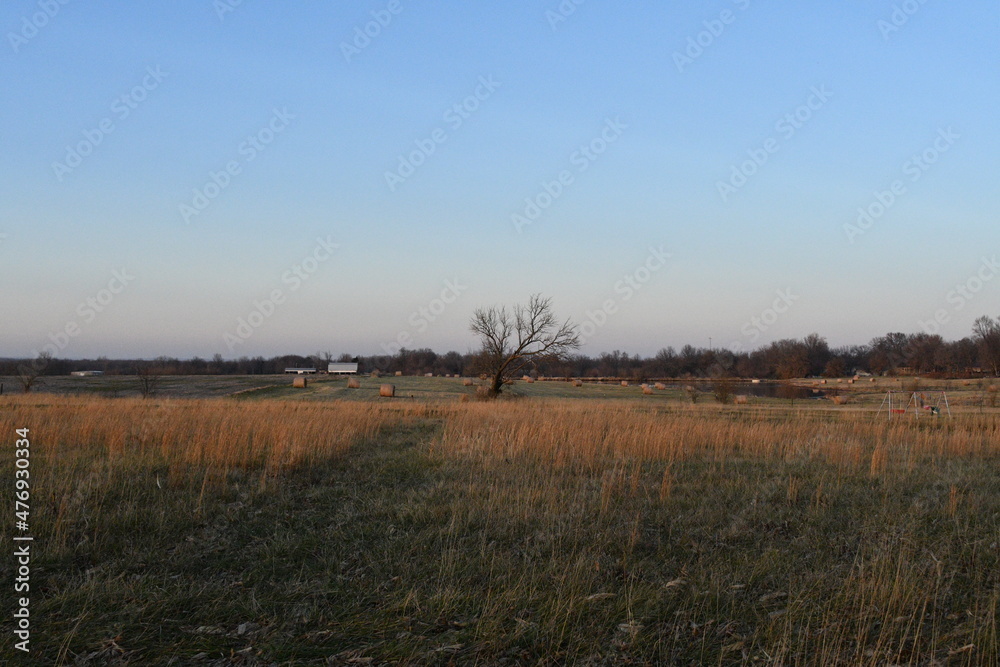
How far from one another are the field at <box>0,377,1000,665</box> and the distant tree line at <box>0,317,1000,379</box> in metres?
60.3

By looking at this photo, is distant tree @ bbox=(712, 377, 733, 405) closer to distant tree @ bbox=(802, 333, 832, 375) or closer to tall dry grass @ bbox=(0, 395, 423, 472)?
tall dry grass @ bbox=(0, 395, 423, 472)

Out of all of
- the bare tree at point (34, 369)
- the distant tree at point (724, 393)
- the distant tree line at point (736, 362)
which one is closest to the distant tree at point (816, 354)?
the distant tree line at point (736, 362)

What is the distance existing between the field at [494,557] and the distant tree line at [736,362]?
60314mm

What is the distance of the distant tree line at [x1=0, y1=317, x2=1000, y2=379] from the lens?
74.5 m

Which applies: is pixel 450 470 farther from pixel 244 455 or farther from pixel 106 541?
pixel 106 541

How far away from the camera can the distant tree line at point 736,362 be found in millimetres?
74500

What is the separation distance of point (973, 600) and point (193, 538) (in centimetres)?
652

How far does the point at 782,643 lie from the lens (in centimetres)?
380

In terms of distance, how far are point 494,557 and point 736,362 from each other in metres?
97.1

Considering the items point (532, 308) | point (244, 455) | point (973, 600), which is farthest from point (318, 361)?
point (973, 600)

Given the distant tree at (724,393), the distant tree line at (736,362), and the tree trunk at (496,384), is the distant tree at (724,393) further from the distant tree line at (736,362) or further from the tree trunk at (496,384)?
the distant tree line at (736,362)

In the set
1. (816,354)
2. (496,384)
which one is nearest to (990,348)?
(816,354)

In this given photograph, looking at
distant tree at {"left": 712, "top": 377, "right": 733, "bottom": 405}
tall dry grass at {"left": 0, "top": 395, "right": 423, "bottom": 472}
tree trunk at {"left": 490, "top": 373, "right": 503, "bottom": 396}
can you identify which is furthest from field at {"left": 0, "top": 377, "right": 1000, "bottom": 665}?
distant tree at {"left": 712, "top": 377, "right": 733, "bottom": 405}

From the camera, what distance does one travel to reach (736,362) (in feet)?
311
